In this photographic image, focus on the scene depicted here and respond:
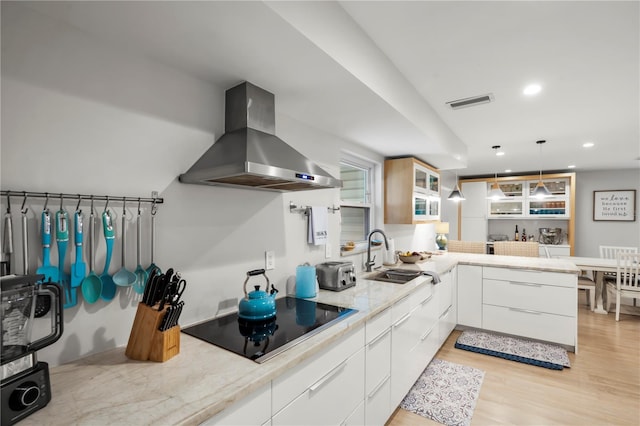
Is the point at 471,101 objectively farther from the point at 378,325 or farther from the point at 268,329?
the point at 268,329

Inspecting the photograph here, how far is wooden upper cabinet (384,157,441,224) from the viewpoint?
A: 337 cm

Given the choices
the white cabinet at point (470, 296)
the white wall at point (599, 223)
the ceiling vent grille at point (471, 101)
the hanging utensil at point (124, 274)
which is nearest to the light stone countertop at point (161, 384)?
the hanging utensil at point (124, 274)

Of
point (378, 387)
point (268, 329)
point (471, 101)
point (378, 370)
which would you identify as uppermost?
point (471, 101)

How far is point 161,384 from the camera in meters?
0.96

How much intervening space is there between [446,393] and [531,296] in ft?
5.12

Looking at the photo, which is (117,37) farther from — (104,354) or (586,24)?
(586,24)

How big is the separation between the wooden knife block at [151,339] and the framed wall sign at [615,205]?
7924mm

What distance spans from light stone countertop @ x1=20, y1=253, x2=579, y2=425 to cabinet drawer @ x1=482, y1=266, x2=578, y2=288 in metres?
2.62

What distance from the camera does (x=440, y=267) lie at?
310cm

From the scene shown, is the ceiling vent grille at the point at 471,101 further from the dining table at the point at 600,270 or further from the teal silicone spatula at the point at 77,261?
the dining table at the point at 600,270

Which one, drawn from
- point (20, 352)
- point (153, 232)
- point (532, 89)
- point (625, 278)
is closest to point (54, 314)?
point (20, 352)

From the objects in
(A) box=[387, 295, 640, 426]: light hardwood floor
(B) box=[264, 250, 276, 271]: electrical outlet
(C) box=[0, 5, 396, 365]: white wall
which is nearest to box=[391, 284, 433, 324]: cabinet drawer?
(A) box=[387, 295, 640, 426]: light hardwood floor

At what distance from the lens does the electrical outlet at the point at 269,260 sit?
1.91 meters

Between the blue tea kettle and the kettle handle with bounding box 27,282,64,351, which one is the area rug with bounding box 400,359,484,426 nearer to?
the blue tea kettle
